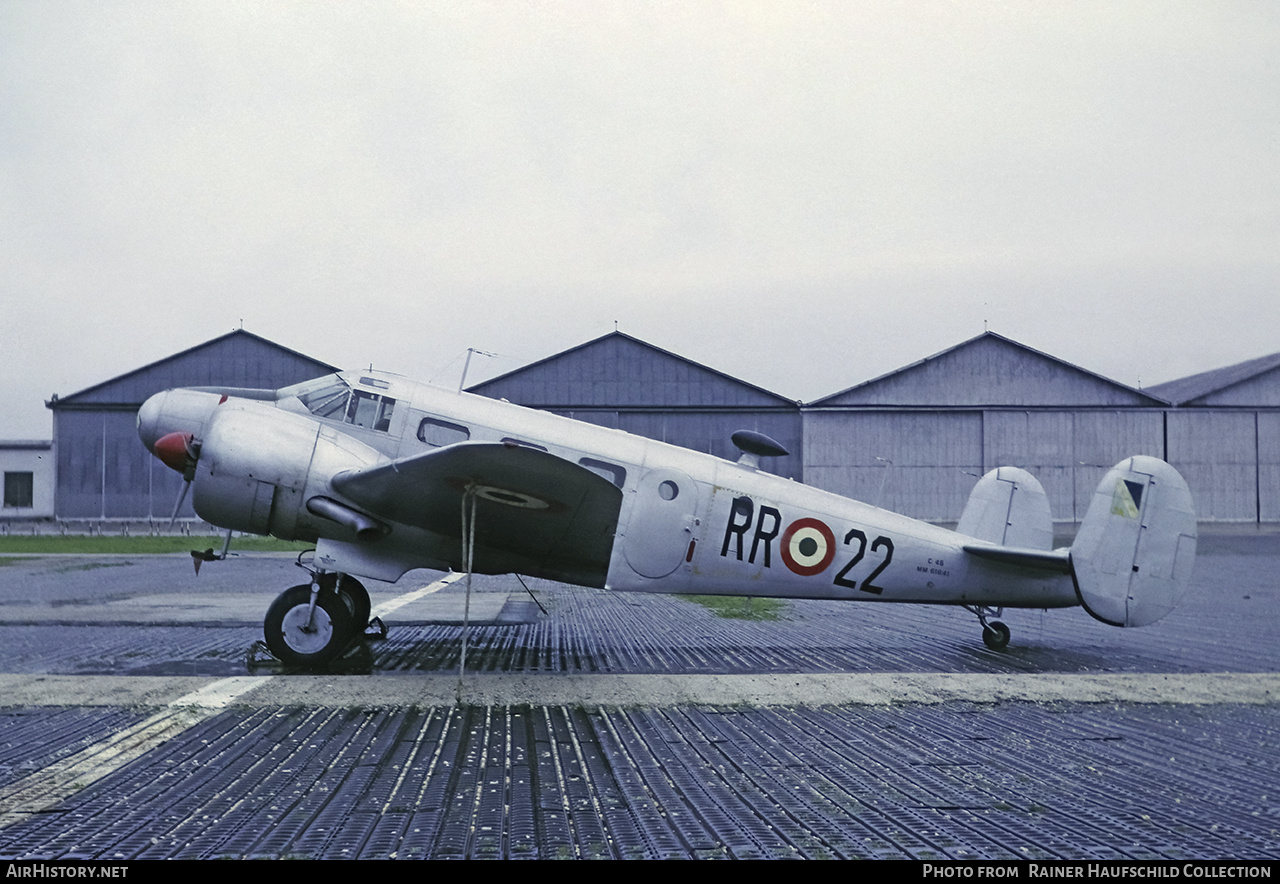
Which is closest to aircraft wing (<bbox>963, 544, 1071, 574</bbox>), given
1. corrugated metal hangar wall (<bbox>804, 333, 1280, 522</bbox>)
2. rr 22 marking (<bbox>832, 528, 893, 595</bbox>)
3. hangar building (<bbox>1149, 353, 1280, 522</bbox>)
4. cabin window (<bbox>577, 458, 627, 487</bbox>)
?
rr 22 marking (<bbox>832, 528, 893, 595</bbox>)

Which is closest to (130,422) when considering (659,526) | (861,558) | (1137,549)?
(659,526)

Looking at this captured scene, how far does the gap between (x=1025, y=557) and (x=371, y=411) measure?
7090 mm

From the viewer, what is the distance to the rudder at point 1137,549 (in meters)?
7.93

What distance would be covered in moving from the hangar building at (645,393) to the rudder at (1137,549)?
2690cm

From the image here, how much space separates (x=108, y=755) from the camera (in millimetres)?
4586

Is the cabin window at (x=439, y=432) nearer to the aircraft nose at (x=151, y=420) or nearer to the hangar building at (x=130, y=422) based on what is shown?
the aircraft nose at (x=151, y=420)

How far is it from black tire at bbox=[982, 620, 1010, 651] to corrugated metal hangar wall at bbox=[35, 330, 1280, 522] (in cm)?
2555

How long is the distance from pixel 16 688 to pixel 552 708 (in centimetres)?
430

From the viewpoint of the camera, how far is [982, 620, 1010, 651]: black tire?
873cm

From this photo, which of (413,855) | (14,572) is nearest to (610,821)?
(413,855)

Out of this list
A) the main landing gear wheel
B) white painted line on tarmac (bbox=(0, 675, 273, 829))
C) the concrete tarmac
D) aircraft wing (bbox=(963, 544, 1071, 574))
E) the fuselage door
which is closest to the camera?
the concrete tarmac

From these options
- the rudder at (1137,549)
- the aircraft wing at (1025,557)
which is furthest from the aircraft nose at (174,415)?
the rudder at (1137,549)

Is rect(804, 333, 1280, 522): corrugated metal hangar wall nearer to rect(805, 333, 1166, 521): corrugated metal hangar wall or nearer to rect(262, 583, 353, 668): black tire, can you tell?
rect(805, 333, 1166, 521): corrugated metal hangar wall

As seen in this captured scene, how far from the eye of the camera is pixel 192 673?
6.97m
